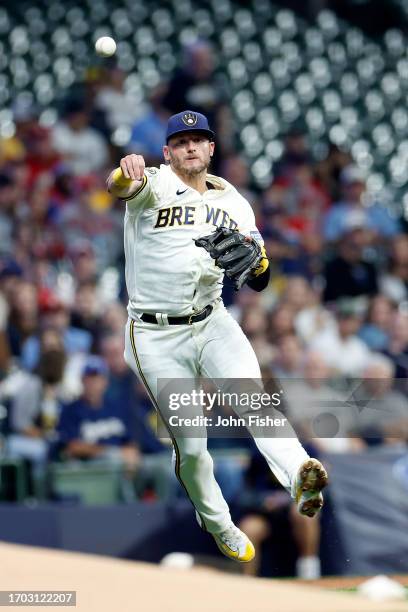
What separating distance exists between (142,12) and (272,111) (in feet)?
6.41

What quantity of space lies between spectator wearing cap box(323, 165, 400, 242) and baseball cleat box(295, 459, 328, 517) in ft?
20.9

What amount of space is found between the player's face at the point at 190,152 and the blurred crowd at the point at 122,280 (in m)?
2.69

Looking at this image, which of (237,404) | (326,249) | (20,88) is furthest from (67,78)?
(237,404)

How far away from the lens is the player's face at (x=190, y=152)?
6523 millimetres

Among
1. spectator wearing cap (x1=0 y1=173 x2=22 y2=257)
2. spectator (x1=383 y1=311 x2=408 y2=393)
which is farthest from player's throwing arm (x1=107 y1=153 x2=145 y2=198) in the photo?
spectator wearing cap (x1=0 y1=173 x2=22 y2=257)

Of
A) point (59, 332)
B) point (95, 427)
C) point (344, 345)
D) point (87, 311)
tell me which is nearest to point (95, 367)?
point (95, 427)

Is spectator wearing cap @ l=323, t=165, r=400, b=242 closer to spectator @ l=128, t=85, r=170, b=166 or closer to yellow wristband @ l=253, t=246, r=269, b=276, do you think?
spectator @ l=128, t=85, r=170, b=166

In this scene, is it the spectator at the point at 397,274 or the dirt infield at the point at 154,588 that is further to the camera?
the spectator at the point at 397,274

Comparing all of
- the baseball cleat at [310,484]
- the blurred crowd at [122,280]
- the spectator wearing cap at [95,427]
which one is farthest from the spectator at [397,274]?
the baseball cleat at [310,484]

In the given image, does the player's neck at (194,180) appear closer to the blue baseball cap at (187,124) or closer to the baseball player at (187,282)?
the baseball player at (187,282)

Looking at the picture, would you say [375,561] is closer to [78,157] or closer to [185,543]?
[185,543]

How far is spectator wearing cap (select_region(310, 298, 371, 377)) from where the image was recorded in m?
10.8

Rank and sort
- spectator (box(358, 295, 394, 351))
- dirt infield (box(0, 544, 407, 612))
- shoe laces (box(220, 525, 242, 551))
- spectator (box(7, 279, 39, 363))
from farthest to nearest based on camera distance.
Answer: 1. spectator (box(358, 295, 394, 351))
2. spectator (box(7, 279, 39, 363))
3. shoe laces (box(220, 525, 242, 551))
4. dirt infield (box(0, 544, 407, 612))

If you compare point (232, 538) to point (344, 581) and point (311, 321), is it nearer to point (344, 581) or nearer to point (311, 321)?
point (344, 581)
